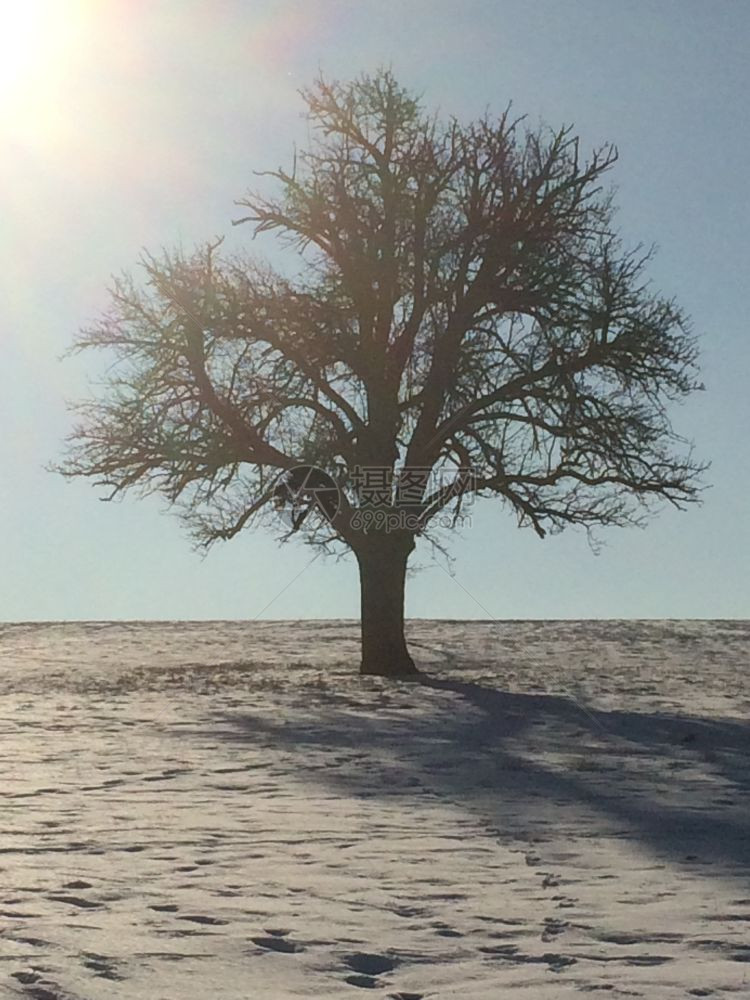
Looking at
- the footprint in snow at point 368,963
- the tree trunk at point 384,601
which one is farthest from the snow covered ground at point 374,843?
the tree trunk at point 384,601

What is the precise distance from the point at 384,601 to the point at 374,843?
12943 millimetres

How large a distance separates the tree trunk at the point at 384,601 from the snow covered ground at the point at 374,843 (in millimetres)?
2631

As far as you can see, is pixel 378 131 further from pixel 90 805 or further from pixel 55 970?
pixel 55 970

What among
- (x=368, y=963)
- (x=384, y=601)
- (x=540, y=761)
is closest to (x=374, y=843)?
(x=368, y=963)

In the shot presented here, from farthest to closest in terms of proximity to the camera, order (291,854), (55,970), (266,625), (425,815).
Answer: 1. (266,625)
2. (425,815)
3. (291,854)
4. (55,970)

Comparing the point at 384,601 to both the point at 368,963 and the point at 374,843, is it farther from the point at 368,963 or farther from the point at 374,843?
the point at 368,963

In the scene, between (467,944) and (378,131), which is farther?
(378,131)

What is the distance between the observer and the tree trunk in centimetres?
1991

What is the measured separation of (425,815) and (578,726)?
18.3 ft

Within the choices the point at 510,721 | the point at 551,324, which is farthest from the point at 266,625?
the point at 510,721

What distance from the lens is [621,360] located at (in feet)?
63.1

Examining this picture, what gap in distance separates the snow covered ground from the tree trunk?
8.63ft

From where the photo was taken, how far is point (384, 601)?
20.0 meters

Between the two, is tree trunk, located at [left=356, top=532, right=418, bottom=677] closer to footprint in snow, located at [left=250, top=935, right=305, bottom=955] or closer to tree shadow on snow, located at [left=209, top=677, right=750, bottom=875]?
tree shadow on snow, located at [left=209, top=677, right=750, bottom=875]
